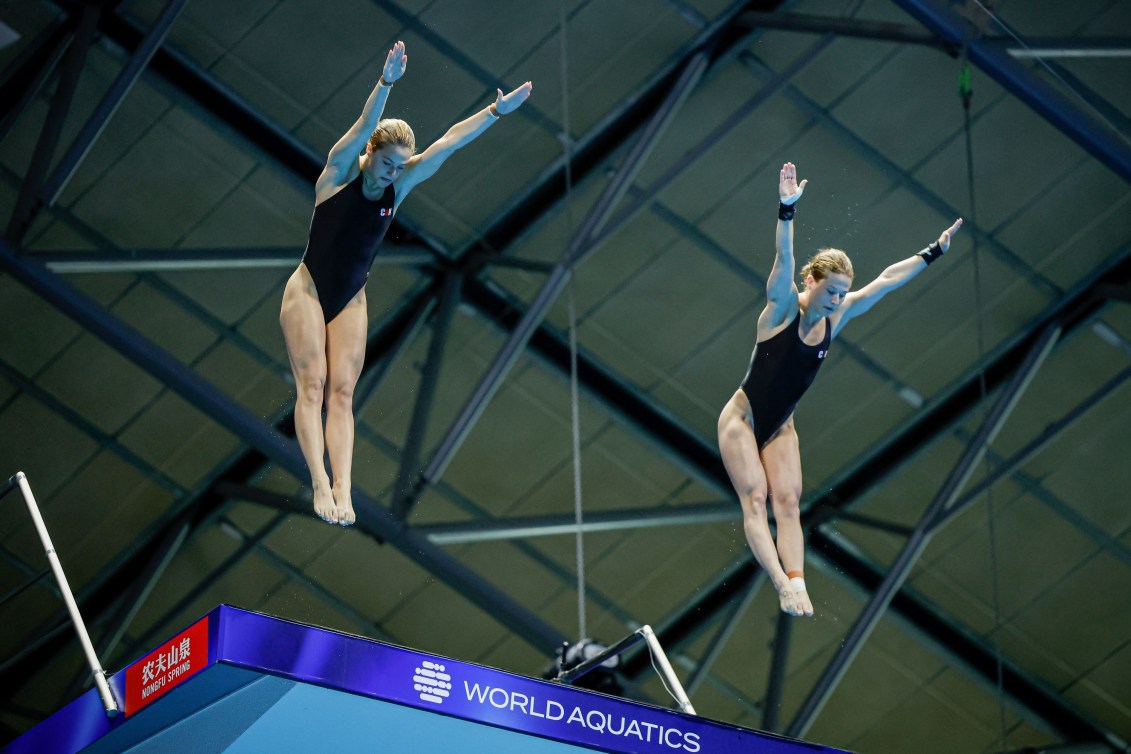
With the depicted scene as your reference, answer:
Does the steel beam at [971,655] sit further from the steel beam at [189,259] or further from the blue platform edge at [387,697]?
the blue platform edge at [387,697]

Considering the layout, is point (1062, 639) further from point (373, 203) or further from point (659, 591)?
point (373, 203)

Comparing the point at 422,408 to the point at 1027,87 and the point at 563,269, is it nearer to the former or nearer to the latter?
the point at 563,269

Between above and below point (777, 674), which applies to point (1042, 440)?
above

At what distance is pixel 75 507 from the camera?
1916cm

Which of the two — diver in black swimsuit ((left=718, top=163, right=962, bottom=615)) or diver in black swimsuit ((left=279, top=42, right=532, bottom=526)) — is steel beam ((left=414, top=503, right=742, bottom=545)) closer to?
diver in black swimsuit ((left=718, top=163, right=962, bottom=615))

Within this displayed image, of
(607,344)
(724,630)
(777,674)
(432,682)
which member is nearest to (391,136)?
(432,682)

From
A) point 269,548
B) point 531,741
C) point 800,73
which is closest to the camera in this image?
point 531,741

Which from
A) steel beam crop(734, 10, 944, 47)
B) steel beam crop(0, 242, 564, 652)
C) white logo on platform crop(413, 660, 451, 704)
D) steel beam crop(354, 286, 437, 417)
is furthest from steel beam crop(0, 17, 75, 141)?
white logo on platform crop(413, 660, 451, 704)

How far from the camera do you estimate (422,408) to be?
691 inches

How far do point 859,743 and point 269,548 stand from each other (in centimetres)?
714

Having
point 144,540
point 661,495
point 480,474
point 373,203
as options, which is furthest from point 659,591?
point 373,203

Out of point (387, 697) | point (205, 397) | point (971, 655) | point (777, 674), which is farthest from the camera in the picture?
point (971, 655)

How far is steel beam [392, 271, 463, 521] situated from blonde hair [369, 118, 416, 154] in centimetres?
646

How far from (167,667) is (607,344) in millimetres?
10122
